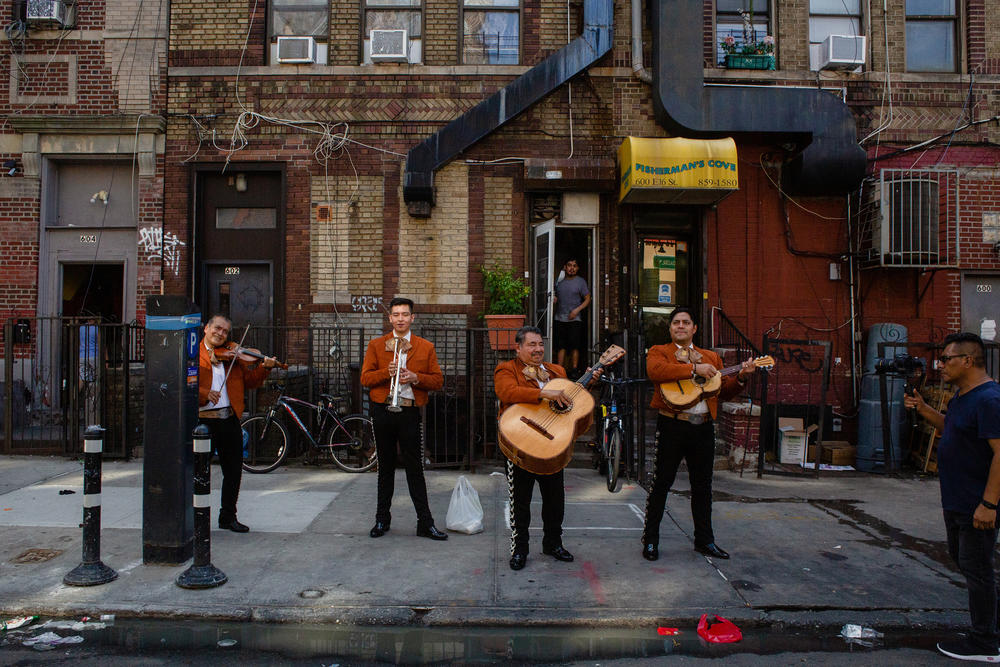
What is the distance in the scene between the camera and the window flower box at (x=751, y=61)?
1070 cm

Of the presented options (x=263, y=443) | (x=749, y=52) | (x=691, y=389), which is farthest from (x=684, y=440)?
(x=749, y=52)

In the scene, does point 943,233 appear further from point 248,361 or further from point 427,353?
point 248,361

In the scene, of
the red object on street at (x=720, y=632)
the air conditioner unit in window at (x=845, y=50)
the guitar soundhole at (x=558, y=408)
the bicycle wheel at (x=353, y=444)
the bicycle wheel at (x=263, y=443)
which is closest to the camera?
the red object on street at (x=720, y=632)

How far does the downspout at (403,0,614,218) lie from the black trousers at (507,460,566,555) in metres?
5.88

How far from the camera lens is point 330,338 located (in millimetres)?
9820

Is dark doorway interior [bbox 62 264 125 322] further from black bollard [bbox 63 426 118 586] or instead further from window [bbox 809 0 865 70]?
window [bbox 809 0 865 70]

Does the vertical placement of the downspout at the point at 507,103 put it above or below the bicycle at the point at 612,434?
above

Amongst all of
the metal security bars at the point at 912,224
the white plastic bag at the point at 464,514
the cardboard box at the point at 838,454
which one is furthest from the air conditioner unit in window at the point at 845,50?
the white plastic bag at the point at 464,514

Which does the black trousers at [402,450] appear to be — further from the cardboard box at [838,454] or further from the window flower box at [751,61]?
the window flower box at [751,61]

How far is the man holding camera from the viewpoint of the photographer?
3.97 m

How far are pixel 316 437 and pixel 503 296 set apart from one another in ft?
10.9

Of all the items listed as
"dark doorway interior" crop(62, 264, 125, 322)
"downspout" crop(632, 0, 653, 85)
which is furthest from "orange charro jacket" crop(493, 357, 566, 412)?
"dark doorway interior" crop(62, 264, 125, 322)

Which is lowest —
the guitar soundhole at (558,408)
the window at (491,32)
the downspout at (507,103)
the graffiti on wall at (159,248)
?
the guitar soundhole at (558,408)

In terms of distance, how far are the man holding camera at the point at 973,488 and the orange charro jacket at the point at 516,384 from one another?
269 cm
